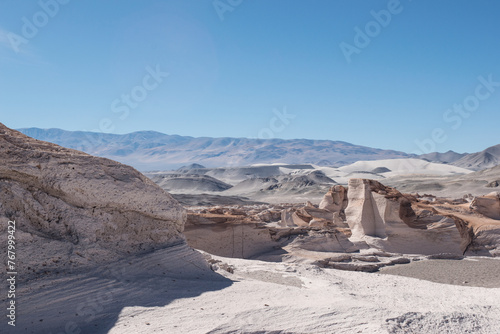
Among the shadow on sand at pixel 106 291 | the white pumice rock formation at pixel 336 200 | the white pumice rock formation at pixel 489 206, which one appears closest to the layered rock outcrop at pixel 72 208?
the shadow on sand at pixel 106 291

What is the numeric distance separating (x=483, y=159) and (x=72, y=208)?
570 feet

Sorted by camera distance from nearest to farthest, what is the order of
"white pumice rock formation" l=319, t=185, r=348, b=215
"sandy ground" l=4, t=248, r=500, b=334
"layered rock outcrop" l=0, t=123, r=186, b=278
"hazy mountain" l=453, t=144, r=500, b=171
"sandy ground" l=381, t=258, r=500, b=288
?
"sandy ground" l=4, t=248, r=500, b=334 → "layered rock outcrop" l=0, t=123, r=186, b=278 → "sandy ground" l=381, t=258, r=500, b=288 → "white pumice rock formation" l=319, t=185, r=348, b=215 → "hazy mountain" l=453, t=144, r=500, b=171

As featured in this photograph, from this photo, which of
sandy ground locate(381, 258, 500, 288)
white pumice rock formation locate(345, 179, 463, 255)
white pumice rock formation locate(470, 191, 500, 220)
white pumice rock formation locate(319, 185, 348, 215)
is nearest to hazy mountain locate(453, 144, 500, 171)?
white pumice rock formation locate(319, 185, 348, 215)

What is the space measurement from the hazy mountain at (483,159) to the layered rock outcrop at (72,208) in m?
159

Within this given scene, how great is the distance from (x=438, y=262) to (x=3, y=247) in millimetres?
11367

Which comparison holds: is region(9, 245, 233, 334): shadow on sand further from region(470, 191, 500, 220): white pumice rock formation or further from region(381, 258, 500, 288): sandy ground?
region(470, 191, 500, 220): white pumice rock formation

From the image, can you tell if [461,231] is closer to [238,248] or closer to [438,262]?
[438,262]

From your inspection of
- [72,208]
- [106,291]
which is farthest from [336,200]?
[106,291]

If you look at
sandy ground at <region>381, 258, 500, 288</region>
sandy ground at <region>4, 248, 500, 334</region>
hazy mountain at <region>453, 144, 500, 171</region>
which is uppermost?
hazy mountain at <region>453, 144, 500, 171</region>

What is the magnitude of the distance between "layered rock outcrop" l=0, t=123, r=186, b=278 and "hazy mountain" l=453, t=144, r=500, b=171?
159038 mm

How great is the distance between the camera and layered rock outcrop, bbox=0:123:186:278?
17.3 feet

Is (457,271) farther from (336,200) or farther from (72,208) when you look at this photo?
(336,200)

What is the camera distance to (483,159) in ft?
500

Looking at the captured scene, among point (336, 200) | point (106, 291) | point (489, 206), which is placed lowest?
point (106, 291)
